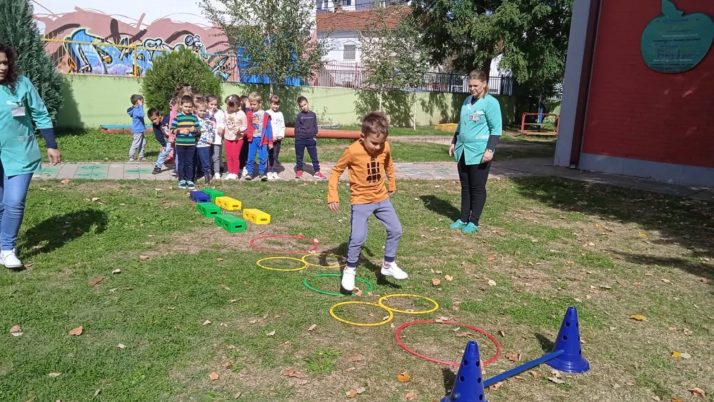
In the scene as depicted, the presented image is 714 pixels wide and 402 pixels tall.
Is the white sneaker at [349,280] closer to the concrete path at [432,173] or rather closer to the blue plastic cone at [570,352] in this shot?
the blue plastic cone at [570,352]

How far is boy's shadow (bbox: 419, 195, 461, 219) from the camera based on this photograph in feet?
30.2

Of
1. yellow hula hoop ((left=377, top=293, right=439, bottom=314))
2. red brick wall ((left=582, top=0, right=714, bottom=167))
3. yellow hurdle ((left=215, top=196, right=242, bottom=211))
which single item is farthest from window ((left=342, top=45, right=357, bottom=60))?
yellow hula hoop ((left=377, top=293, right=439, bottom=314))

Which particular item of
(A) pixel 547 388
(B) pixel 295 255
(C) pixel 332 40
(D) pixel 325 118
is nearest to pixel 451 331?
(A) pixel 547 388

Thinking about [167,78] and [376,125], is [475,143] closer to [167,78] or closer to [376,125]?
[376,125]

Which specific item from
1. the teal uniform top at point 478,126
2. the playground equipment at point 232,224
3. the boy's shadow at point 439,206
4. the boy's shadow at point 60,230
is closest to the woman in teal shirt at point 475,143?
the teal uniform top at point 478,126

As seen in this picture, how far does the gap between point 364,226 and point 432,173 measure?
26.6ft

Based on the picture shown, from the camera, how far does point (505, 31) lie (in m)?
25.7

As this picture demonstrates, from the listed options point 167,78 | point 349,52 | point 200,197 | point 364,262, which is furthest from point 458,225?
point 349,52

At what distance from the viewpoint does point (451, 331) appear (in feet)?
15.7

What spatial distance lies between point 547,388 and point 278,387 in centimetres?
186

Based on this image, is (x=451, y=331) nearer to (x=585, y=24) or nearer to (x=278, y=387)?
(x=278, y=387)

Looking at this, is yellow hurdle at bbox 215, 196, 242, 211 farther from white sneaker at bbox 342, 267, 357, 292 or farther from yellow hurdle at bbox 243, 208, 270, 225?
white sneaker at bbox 342, 267, 357, 292

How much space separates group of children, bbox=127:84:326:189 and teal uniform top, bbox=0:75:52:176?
13.7 feet

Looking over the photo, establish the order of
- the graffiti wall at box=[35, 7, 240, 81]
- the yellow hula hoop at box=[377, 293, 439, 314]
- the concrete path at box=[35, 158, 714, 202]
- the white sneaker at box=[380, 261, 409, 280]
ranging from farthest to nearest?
the graffiti wall at box=[35, 7, 240, 81] < the concrete path at box=[35, 158, 714, 202] < the white sneaker at box=[380, 261, 409, 280] < the yellow hula hoop at box=[377, 293, 439, 314]
